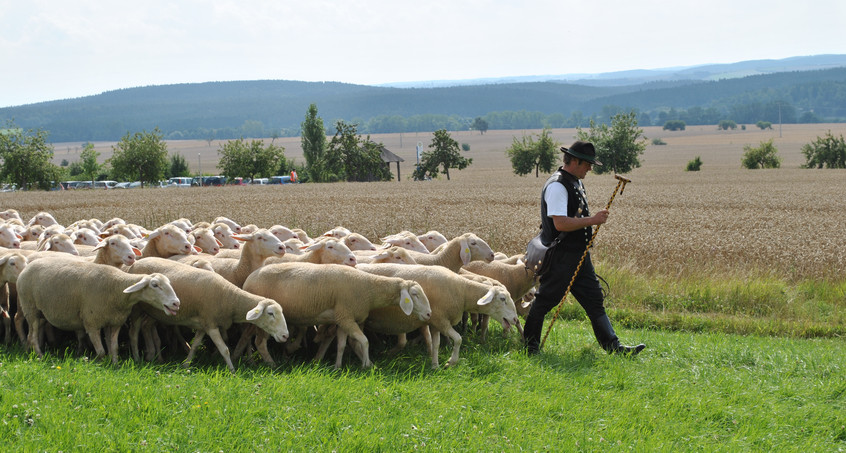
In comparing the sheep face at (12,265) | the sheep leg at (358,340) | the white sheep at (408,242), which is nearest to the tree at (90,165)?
the white sheep at (408,242)

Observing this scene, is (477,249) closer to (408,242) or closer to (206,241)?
(408,242)

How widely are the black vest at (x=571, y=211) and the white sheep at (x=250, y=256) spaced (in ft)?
11.3

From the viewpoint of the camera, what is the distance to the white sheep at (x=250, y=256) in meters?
9.52

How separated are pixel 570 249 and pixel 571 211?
47 centimetres

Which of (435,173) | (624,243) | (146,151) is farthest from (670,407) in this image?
(435,173)

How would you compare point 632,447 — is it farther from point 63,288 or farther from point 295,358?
point 63,288

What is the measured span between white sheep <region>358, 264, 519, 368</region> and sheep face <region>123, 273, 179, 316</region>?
227 centimetres

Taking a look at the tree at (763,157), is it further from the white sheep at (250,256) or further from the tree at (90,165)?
the white sheep at (250,256)

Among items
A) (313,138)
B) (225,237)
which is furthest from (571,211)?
(313,138)

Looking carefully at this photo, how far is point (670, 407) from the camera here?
7121mm

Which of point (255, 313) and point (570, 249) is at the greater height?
point (570, 249)

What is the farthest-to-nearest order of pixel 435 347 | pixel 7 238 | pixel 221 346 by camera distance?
1. pixel 7 238
2. pixel 435 347
3. pixel 221 346

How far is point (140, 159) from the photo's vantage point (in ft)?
232

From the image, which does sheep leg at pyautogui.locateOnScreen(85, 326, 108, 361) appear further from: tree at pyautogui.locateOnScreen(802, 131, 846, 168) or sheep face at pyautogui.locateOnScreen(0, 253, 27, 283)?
tree at pyautogui.locateOnScreen(802, 131, 846, 168)
